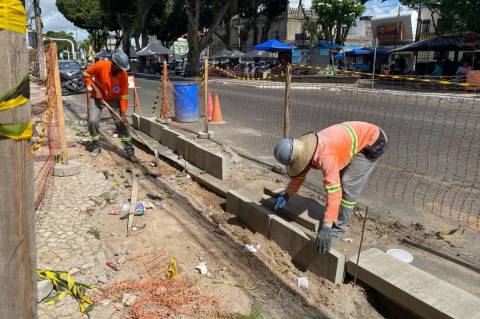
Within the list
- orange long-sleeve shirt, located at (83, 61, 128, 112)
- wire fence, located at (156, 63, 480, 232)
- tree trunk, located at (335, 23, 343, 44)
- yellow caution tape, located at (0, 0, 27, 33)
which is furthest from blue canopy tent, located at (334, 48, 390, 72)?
yellow caution tape, located at (0, 0, 27, 33)

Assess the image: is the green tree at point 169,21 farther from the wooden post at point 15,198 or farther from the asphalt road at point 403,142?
the wooden post at point 15,198

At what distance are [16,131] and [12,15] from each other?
0.42m

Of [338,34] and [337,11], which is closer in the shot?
[337,11]

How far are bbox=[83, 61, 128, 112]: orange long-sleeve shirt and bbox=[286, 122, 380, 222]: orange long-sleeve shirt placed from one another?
425 cm

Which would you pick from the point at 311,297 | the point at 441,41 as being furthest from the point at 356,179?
the point at 441,41

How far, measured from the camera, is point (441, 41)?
2456 centimetres

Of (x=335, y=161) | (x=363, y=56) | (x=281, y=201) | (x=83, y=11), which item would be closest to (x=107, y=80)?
(x=281, y=201)

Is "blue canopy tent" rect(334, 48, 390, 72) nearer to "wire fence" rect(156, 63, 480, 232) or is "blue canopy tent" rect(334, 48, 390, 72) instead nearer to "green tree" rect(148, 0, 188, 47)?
"green tree" rect(148, 0, 188, 47)

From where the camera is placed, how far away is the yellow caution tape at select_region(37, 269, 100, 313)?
3061 millimetres

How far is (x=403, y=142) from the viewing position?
833 centimetres

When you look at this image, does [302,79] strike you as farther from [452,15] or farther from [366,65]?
[366,65]

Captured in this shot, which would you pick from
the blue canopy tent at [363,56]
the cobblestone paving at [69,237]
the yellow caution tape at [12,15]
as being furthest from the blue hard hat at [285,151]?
the blue canopy tent at [363,56]

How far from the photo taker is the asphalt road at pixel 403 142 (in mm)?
5266

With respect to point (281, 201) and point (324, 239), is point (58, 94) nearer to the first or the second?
point (281, 201)
